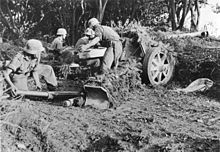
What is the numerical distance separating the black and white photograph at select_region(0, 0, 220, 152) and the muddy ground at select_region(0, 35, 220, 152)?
1cm

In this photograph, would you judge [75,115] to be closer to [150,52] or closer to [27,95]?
[27,95]

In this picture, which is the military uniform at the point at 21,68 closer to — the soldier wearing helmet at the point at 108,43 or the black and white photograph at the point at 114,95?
the black and white photograph at the point at 114,95

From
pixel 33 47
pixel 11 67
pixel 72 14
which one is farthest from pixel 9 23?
pixel 11 67

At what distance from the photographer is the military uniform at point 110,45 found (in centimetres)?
713

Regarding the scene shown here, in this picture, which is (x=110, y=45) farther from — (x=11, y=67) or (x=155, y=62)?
(x=11, y=67)

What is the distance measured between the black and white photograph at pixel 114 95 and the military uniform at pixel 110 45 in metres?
0.02

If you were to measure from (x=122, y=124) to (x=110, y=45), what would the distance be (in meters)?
2.22

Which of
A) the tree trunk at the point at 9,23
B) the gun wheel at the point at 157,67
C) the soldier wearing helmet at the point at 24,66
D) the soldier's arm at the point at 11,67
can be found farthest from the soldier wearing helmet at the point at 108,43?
the tree trunk at the point at 9,23

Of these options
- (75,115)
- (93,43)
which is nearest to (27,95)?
(75,115)

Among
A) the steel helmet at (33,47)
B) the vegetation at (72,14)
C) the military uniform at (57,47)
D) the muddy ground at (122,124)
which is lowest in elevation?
the muddy ground at (122,124)

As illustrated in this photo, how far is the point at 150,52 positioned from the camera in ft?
25.4

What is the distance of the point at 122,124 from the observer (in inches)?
218

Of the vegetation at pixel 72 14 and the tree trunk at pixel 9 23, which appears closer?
the tree trunk at pixel 9 23

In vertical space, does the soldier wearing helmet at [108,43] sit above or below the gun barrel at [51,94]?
above
